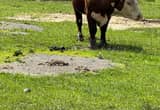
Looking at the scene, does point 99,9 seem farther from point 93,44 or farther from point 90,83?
point 90,83

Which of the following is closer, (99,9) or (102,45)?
(99,9)

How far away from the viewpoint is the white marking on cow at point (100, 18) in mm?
17862

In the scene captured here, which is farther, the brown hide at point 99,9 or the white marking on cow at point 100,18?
the white marking on cow at point 100,18

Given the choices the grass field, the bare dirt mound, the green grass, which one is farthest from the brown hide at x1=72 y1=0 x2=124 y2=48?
the green grass

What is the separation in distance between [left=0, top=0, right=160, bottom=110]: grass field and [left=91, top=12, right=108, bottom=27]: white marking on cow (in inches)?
31.3

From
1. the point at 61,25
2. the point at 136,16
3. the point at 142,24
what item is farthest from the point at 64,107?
the point at 142,24

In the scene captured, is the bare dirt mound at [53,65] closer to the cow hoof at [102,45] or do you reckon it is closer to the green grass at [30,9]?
the cow hoof at [102,45]

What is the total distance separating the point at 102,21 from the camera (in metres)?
18.1

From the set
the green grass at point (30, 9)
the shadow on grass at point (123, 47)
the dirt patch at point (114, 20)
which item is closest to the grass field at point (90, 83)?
the shadow on grass at point (123, 47)

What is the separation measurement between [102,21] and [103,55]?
238 cm

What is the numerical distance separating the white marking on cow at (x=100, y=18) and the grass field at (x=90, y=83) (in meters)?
0.80

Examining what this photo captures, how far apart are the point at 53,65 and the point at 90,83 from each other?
5.65ft

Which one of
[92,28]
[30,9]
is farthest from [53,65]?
[30,9]

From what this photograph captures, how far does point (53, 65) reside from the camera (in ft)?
44.8
